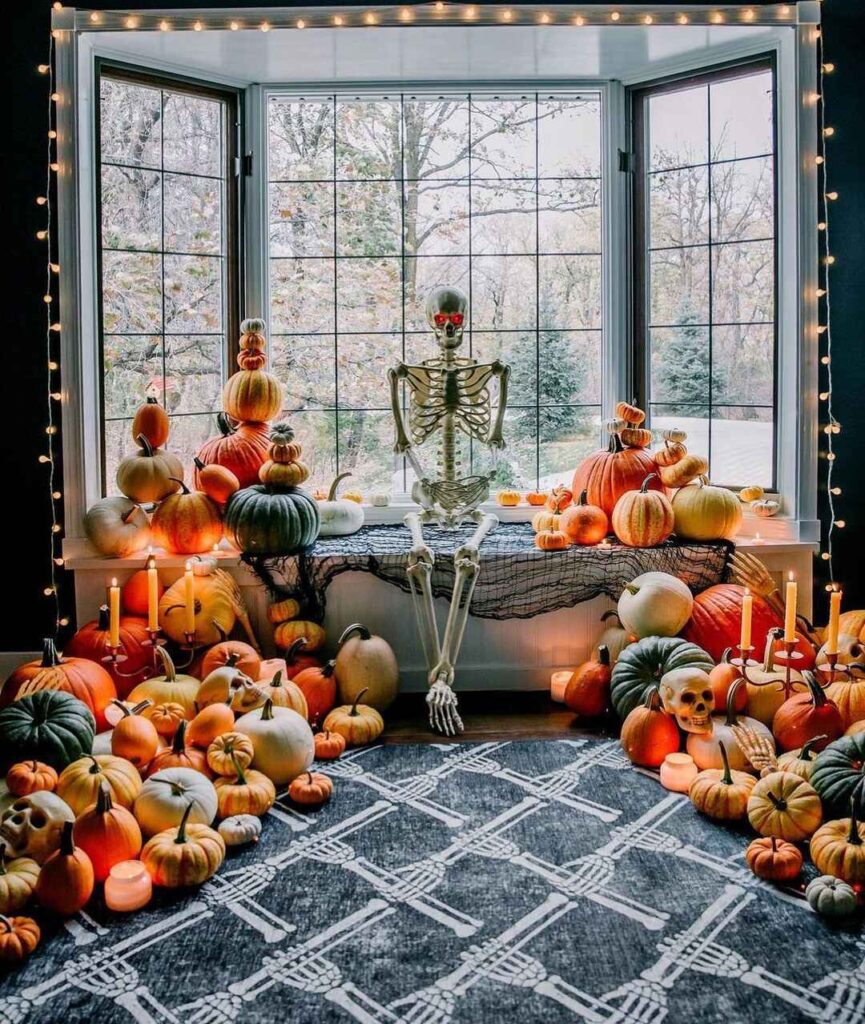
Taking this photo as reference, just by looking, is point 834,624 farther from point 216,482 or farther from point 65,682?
point 65,682

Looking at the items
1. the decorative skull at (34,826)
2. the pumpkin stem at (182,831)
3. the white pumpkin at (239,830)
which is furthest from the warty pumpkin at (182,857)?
the decorative skull at (34,826)

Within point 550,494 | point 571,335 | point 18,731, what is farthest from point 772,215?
point 18,731

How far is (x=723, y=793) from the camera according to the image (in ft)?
10.8

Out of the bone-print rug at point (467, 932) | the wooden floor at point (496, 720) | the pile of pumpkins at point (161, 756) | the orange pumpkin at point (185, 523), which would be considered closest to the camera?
the bone-print rug at point (467, 932)

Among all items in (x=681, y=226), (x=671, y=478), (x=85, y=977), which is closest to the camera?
(x=85, y=977)

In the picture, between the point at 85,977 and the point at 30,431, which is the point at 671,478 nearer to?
the point at 30,431

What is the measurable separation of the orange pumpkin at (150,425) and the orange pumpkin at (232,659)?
3.52 feet

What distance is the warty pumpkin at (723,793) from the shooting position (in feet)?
10.8

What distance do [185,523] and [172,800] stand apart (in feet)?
5.58

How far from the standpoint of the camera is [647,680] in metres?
4.07

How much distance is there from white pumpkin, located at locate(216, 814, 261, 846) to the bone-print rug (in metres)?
0.03

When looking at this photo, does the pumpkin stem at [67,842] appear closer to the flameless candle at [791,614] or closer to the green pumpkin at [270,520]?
the green pumpkin at [270,520]

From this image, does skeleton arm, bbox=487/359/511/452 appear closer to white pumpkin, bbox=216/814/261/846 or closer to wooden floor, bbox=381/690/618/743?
wooden floor, bbox=381/690/618/743

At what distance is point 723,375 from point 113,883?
11.8 ft
